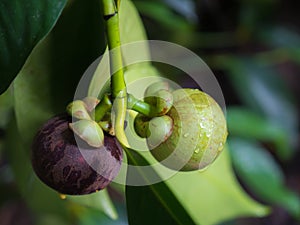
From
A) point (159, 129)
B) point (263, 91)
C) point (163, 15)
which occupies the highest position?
point (159, 129)

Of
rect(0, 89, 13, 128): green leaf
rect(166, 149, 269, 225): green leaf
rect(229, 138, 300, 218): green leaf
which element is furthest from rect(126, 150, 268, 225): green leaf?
rect(229, 138, 300, 218): green leaf

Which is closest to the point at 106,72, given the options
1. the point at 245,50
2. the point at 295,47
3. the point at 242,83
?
the point at 242,83

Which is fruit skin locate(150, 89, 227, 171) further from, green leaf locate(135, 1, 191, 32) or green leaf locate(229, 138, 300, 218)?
green leaf locate(229, 138, 300, 218)

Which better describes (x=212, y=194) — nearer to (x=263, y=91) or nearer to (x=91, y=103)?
(x=91, y=103)

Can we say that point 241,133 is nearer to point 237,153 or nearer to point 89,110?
point 237,153

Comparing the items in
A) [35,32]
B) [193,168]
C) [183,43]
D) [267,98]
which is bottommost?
[267,98]

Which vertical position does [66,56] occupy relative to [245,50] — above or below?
above

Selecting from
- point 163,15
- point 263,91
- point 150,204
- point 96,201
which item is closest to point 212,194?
point 96,201
